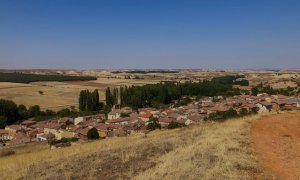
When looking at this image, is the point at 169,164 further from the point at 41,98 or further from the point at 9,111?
the point at 41,98

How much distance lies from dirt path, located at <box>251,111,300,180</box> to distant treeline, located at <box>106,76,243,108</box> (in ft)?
182

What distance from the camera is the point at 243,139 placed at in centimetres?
1177

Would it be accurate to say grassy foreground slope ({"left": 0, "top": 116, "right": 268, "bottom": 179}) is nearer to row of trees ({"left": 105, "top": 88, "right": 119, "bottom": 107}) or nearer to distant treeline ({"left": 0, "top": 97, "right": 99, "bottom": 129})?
distant treeline ({"left": 0, "top": 97, "right": 99, "bottom": 129})

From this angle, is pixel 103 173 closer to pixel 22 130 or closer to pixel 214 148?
pixel 214 148

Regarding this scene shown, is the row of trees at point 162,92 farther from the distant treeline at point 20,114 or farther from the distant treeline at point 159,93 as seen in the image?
the distant treeline at point 20,114

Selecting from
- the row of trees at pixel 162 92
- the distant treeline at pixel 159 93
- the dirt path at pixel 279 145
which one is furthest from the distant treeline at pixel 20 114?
the dirt path at pixel 279 145

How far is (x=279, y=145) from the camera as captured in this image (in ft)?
36.8

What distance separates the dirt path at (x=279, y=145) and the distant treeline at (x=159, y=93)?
55.5 meters

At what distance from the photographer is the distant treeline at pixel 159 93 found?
2817 inches

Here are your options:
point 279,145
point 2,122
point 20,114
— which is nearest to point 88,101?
point 20,114

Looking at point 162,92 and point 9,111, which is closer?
point 9,111

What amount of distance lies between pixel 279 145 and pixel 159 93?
6657 centimetres

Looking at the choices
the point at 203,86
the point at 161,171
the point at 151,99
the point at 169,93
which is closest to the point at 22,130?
the point at 151,99

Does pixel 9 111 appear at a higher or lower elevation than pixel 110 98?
lower
